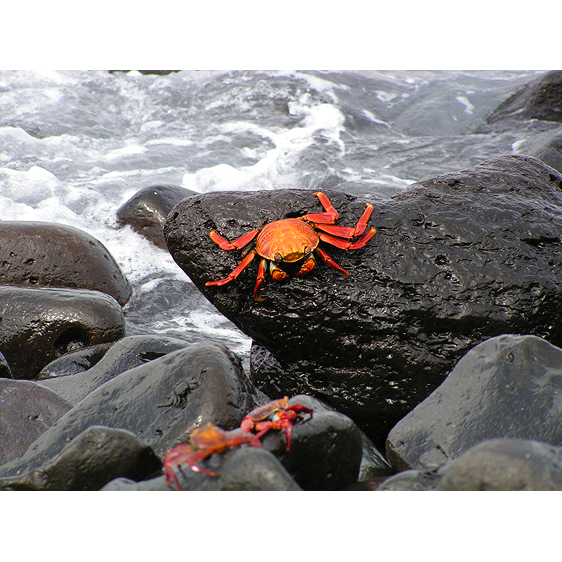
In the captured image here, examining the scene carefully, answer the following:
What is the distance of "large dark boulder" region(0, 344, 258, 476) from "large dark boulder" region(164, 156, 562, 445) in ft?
2.40

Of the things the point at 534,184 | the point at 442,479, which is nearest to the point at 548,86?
the point at 534,184

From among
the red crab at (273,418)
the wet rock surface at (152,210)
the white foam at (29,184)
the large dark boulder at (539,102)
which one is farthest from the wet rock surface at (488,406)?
the large dark boulder at (539,102)

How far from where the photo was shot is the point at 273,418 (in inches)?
93.0

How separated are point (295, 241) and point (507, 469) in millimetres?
1900

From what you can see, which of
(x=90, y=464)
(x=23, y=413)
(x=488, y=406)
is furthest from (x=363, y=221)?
(x=23, y=413)

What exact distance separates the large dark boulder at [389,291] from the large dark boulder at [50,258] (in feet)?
7.27

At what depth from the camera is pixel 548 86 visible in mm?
10555

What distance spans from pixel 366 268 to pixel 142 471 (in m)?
1.96

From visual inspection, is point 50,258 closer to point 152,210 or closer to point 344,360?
point 152,210

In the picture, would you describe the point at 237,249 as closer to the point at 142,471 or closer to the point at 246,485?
the point at 142,471

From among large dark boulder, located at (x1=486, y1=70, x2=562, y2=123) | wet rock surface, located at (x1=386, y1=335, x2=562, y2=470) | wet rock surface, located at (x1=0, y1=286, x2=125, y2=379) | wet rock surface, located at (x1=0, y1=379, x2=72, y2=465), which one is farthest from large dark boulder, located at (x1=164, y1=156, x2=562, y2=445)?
large dark boulder, located at (x1=486, y1=70, x2=562, y2=123)

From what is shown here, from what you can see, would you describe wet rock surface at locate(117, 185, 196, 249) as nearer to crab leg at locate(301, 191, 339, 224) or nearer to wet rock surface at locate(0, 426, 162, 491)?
crab leg at locate(301, 191, 339, 224)

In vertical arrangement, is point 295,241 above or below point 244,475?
above

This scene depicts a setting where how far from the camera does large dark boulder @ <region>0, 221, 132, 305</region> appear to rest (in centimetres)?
529
